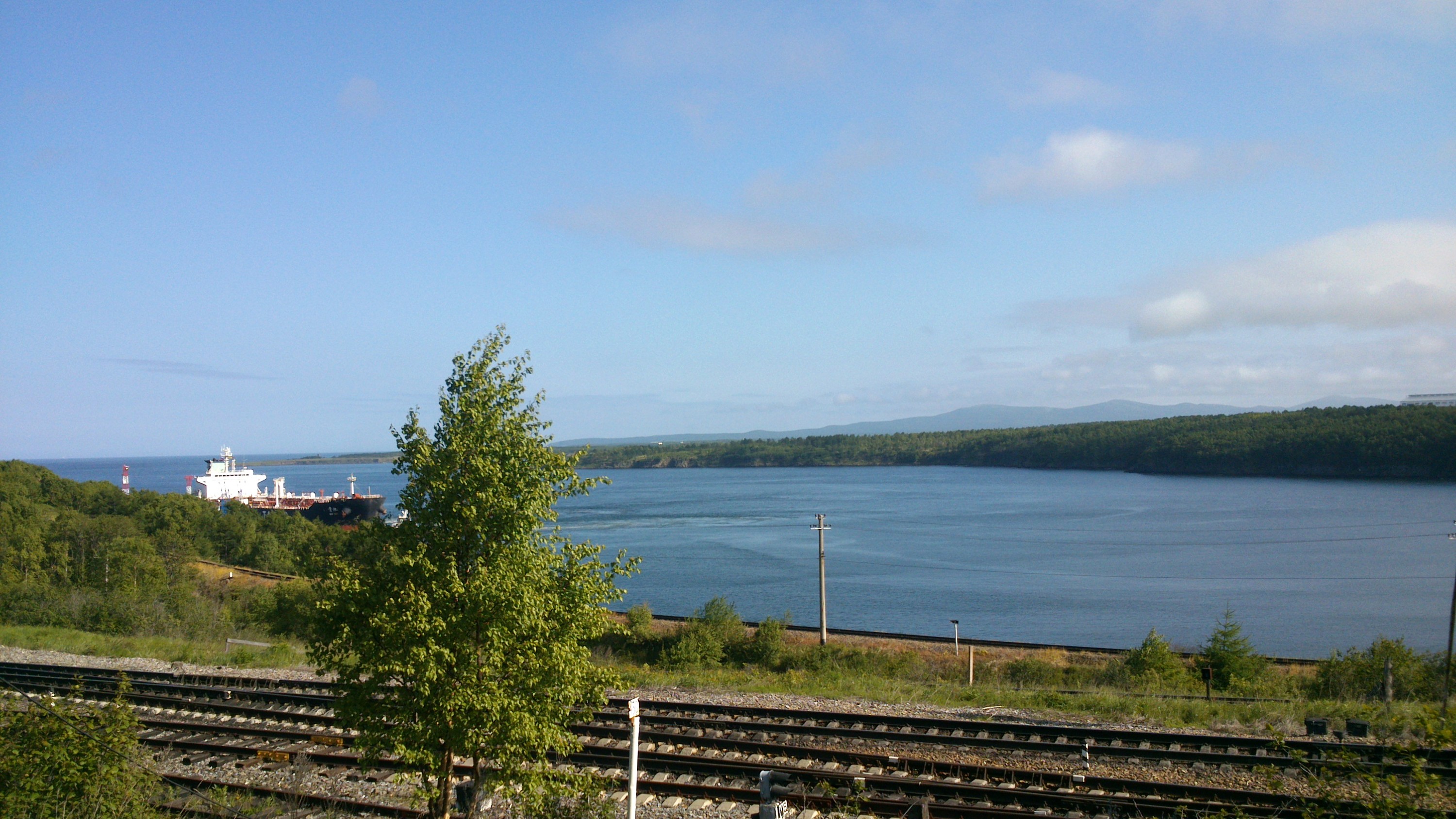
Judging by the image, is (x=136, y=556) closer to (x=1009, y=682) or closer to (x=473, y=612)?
(x=1009, y=682)

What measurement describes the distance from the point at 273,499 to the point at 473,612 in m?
97.3

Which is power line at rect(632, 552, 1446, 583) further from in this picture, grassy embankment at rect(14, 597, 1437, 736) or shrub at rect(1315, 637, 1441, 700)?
shrub at rect(1315, 637, 1441, 700)

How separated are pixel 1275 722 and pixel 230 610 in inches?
1347

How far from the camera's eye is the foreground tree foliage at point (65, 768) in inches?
235

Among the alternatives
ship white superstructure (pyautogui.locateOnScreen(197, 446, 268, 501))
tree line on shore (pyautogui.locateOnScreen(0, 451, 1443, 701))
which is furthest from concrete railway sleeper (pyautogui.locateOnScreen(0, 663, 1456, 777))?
ship white superstructure (pyautogui.locateOnScreen(197, 446, 268, 501))

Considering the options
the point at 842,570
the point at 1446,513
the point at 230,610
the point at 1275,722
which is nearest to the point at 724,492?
the point at 842,570

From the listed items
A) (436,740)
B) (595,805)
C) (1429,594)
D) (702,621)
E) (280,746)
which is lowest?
(1429,594)

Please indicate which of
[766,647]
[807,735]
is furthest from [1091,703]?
[766,647]

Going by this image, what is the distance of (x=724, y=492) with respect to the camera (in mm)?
120062

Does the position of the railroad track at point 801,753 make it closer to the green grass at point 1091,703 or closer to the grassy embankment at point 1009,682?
the green grass at point 1091,703

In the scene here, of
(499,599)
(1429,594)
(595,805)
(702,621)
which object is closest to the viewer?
(499,599)

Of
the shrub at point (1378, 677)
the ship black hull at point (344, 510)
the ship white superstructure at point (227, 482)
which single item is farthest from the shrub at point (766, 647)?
the ship white superstructure at point (227, 482)

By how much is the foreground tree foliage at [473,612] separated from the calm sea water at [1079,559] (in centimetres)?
3101

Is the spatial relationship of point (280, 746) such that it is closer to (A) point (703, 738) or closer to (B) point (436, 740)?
(A) point (703, 738)
